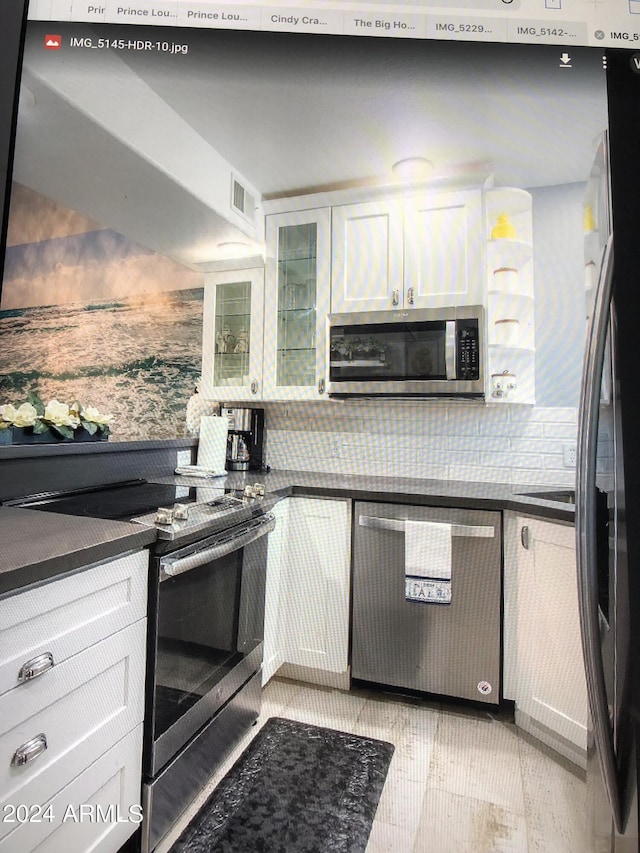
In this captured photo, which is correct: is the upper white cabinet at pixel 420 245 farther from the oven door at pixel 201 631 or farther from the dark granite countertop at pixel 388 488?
the oven door at pixel 201 631

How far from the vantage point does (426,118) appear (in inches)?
19.7

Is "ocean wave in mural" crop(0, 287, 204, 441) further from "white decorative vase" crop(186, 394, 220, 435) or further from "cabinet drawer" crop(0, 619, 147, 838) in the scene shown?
"white decorative vase" crop(186, 394, 220, 435)

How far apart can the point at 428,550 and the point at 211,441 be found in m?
0.78

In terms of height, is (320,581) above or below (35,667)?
below

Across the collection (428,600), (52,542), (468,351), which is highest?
(468,351)

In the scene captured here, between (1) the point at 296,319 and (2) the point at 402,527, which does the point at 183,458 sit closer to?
(1) the point at 296,319

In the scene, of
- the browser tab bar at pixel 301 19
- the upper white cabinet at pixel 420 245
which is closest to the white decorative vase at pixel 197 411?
the upper white cabinet at pixel 420 245

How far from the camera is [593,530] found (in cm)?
42

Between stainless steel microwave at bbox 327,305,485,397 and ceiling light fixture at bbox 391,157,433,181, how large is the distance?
487mm

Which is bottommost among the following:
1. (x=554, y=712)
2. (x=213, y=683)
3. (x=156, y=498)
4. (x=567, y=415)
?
(x=213, y=683)

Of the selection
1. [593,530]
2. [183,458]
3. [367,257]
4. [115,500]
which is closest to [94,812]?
[115,500]

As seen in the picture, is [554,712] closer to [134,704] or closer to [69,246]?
[134,704]

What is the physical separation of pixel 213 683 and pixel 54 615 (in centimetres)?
50

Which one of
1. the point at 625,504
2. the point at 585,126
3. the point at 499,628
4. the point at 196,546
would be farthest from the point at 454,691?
the point at 585,126
